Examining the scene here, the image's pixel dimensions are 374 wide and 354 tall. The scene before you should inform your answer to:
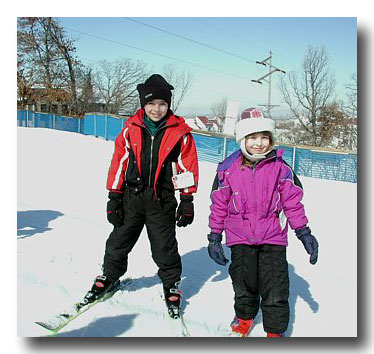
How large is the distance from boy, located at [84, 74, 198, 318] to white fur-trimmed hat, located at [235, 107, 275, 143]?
1.26ft

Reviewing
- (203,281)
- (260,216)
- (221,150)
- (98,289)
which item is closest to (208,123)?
(221,150)

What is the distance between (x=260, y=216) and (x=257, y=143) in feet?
1.36

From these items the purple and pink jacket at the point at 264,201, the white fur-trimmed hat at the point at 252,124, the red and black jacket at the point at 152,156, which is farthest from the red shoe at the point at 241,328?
the white fur-trimmed hat at the point at 252,124

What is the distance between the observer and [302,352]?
2713 mm

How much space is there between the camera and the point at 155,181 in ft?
9.08

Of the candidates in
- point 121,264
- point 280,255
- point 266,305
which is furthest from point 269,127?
point 121,264

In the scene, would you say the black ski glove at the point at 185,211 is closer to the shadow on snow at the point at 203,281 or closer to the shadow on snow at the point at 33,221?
the shadow on snow at the point at 203,281

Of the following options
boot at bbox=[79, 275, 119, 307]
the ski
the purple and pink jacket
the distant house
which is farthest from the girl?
the distant house

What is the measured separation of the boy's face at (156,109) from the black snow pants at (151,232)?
454mm

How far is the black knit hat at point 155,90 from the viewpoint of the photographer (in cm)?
275

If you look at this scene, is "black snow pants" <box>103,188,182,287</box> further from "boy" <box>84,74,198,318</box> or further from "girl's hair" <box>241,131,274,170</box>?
"girl's hair" <box>241,131,274,170</box>

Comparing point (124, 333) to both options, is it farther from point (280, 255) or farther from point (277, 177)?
point (277, 177)

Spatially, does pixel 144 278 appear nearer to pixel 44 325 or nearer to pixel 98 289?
pixel 98 289

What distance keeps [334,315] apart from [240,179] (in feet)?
4.20
